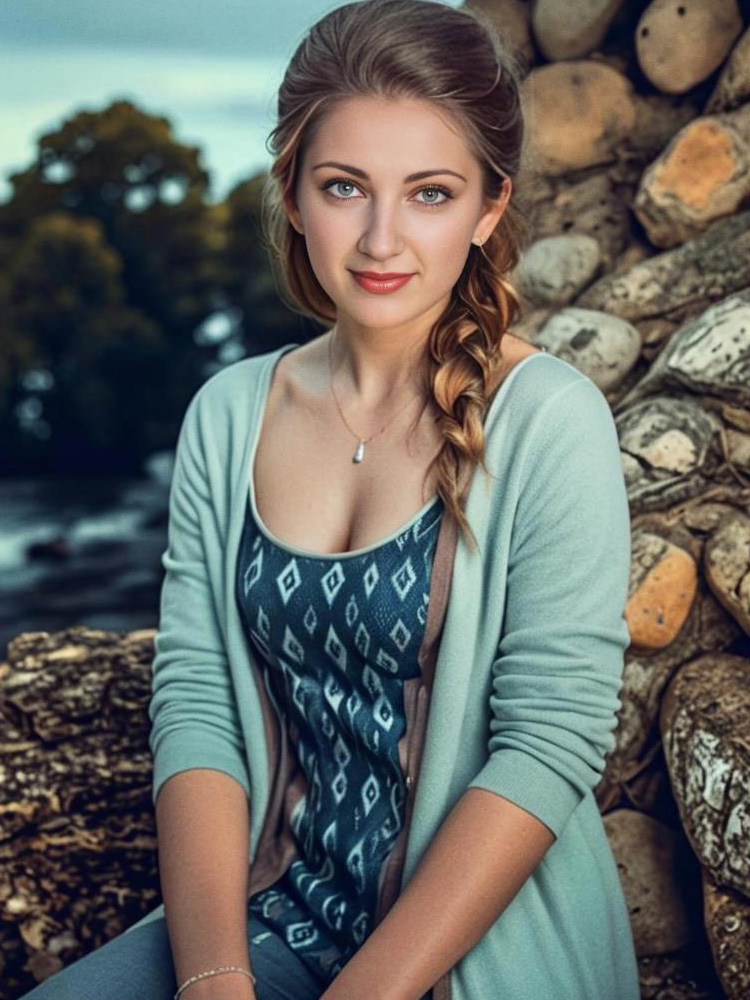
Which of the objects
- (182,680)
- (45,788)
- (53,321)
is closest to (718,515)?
(182,680)

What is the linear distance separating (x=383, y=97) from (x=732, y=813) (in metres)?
0.98

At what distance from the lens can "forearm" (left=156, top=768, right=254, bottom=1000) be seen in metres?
1.45

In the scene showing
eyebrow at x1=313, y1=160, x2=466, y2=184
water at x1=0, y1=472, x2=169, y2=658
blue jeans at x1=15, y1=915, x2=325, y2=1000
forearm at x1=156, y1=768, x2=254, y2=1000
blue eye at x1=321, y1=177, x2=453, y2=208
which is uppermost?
eyebrow at x1=313, y1=160, x2=466, y2=184

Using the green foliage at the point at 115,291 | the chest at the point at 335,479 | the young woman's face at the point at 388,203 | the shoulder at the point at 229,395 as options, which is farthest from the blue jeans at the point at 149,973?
the green foliage at the point at 115,291

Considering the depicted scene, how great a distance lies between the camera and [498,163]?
151 centimetres

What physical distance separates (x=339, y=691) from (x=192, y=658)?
0.23 metres

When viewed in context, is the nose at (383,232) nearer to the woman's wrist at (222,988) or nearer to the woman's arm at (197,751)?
the woman's arm at (197,751)

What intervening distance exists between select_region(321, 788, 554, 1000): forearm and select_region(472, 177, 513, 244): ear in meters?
Answer: 0.65

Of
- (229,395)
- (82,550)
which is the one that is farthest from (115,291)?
(229,395)

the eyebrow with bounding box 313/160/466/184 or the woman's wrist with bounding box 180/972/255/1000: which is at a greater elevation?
the eyebrow with bounding box 313/160/466/184

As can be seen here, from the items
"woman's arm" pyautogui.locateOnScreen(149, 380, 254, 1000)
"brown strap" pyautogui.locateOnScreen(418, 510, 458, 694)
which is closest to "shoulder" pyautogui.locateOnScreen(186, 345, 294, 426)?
"woman's arm" pyautogui.locateOnScreen(149, 380, 254, 1000)

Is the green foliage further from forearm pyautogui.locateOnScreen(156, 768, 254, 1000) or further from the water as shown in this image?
forearm pyautogui.locateOnScreen(156, 768, 254, 1000)

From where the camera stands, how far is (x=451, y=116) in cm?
144

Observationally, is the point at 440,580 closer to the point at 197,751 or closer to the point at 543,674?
the point at 543,674
